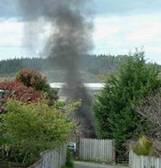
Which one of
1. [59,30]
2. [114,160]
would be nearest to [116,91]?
[114,160]

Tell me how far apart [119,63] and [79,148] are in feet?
19.0

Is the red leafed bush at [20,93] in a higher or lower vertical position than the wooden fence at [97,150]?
higher

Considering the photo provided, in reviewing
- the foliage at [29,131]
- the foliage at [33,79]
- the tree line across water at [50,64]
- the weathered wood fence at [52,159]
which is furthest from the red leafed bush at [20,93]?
the tree line across water at [50,64]

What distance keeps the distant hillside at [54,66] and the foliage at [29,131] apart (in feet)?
85.9

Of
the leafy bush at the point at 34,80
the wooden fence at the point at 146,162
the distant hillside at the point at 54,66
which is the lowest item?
the wooden fence at the point at 146,162

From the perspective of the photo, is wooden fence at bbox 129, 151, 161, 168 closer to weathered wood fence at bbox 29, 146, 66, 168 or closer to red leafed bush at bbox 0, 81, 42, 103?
weathered wood fence at bbox 29, 146, 66, 168

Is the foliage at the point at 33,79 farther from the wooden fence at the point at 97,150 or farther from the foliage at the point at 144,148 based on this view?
the foliage at the point at 144,148

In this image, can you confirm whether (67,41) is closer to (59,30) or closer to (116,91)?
(59,30)

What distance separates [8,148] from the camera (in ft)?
73.5

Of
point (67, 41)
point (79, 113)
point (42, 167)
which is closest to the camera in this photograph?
point (42, 167)

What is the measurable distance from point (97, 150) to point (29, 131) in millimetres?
15298

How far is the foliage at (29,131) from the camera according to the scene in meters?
21.8

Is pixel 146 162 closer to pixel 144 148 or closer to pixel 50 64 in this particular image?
pixel 144 148

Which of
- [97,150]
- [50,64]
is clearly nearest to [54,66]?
[50,64]
